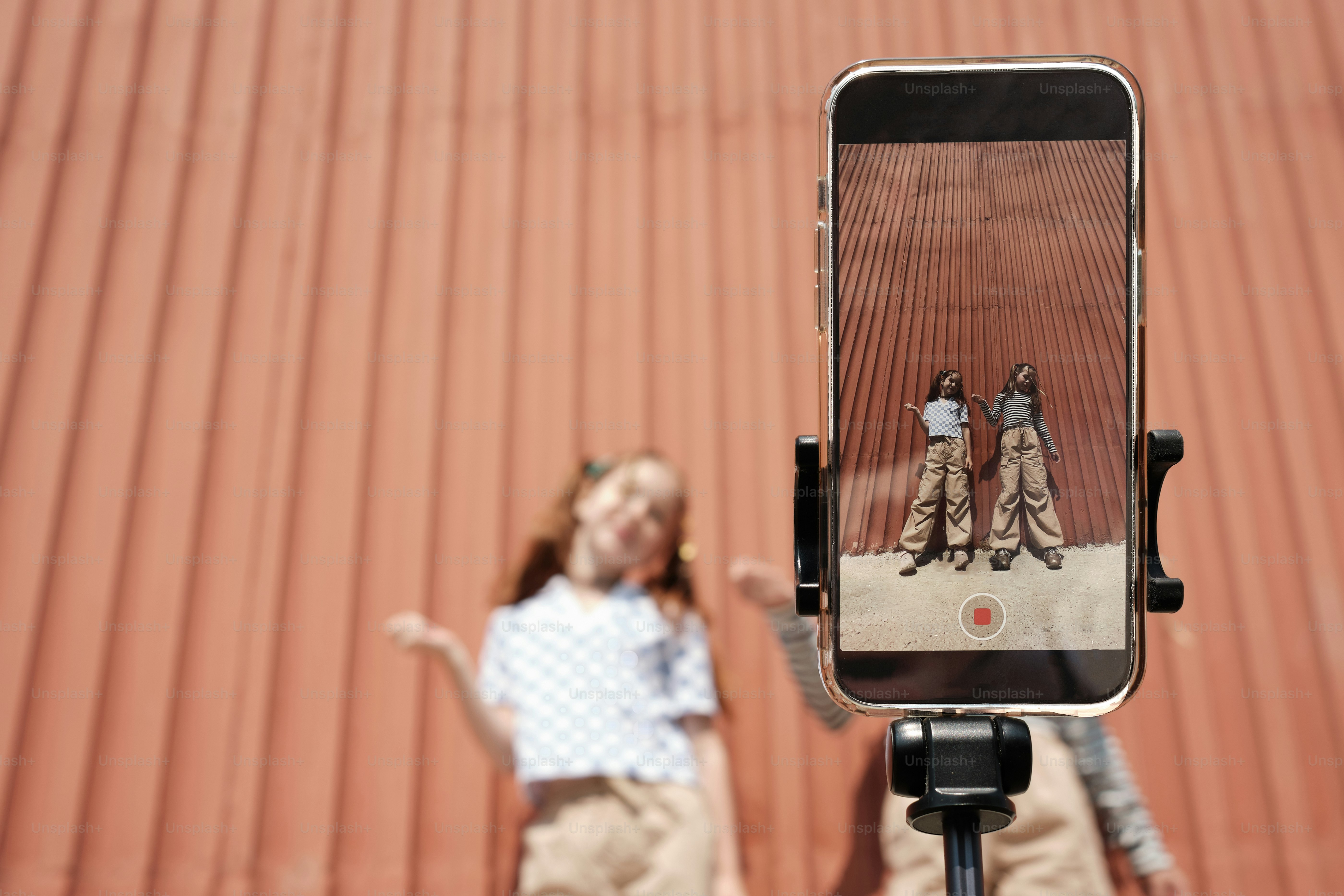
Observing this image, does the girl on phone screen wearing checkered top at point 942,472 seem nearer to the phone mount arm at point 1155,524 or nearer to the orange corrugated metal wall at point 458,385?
the phone mount arm at point 1155,524

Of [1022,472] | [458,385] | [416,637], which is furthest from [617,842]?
[458,385]

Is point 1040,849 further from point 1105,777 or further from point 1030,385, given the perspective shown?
point 1030,385

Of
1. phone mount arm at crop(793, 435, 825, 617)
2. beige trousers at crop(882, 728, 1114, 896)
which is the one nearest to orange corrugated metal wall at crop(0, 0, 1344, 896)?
beige trousers at crop(882, 728, 1114, 896)

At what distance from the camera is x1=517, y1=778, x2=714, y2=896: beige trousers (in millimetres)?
1094

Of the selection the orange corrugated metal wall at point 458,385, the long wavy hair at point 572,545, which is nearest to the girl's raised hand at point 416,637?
the long wavy hair at point 572,545

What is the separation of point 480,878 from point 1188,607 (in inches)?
63.2

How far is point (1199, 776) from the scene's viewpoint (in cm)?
149

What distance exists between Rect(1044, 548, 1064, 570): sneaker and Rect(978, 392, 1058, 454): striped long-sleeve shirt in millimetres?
71

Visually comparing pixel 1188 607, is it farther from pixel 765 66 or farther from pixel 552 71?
pixel 552 71

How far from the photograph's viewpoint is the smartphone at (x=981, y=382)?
1.55 ft

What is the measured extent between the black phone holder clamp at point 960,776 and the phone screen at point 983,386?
0.03 m

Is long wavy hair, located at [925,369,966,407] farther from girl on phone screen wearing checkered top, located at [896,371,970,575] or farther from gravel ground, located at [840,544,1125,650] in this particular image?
gravel ground, located at [840,544,1125,650]

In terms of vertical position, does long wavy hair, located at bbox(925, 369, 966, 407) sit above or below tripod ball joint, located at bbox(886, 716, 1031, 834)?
above

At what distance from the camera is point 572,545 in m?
1.45
